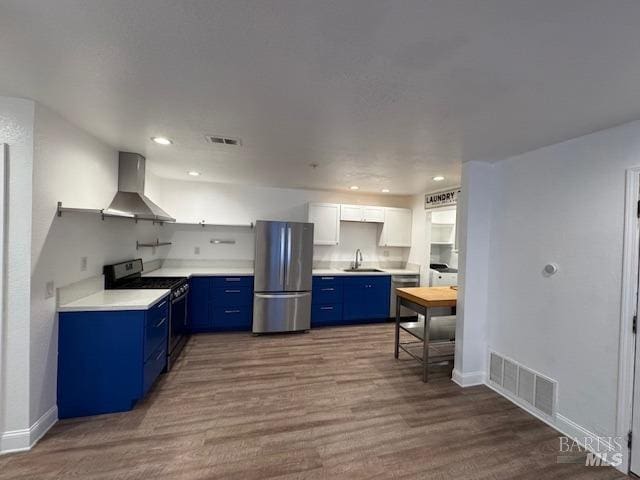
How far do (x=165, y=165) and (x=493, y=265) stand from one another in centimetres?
398

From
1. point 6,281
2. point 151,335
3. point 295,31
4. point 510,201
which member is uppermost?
point 295,31

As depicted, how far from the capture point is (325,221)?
466 centimetres

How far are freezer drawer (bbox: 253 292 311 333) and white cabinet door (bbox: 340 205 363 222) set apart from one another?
1532 millimetres

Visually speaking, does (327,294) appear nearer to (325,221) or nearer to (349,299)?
(349,299)

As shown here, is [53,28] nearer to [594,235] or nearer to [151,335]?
[151,335]

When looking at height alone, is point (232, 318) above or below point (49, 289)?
below

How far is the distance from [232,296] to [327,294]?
150 centimetres

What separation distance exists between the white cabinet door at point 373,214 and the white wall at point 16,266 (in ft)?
13.5

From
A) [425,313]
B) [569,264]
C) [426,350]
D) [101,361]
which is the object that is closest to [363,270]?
[425,313]

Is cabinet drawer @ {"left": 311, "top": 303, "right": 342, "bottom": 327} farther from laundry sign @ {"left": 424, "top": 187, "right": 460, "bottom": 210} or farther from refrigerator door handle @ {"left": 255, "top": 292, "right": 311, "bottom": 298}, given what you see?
laundry sign @ {"left": 424, "top": 187, "right": 460, "bottom": 210}

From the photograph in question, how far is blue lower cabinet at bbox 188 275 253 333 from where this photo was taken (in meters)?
3.88

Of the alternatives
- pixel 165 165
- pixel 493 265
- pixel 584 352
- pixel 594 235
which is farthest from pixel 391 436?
pixel 165 165

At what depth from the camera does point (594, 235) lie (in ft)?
6.34

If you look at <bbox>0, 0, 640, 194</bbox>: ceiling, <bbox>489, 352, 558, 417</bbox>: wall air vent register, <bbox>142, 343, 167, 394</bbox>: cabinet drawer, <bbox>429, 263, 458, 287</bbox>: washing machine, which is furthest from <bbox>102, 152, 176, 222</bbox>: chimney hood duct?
<bbox>429, 263, 458, 287</bbox>: washing machine
